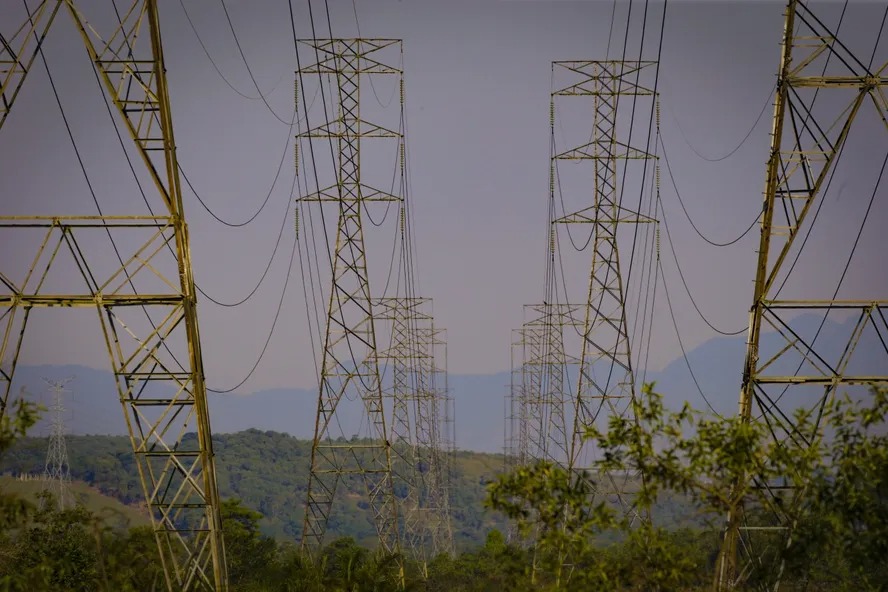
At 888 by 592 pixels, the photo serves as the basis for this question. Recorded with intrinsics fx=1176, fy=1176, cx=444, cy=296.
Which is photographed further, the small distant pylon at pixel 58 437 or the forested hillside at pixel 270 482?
the forested hillside at pixel 270 482

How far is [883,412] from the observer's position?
15.3m

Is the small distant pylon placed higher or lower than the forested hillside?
higher

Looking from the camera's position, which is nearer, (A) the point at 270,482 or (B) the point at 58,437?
(B) the point at 58,437

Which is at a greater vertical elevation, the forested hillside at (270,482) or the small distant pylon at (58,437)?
the small distant pylon at (58,437)

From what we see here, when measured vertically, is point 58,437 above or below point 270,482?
above

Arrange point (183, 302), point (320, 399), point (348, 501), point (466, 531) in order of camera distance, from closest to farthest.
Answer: point (183, 302) < point (320, 399) < point (466, 531) < point (348, 501)

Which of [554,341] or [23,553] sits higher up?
[554,341]

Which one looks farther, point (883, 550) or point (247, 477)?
point (247, 477)

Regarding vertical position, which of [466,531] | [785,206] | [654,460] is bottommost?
[466,531]

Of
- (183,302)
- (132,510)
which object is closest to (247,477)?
(132,510)

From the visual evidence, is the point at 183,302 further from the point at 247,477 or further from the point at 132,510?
the point at 247,477

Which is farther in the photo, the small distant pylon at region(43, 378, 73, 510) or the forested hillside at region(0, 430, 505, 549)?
the forested hillside at region(0, 430, 505, 549)

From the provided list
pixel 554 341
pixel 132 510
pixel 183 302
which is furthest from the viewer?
pixel 132 510

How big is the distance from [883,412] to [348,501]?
411 ft
